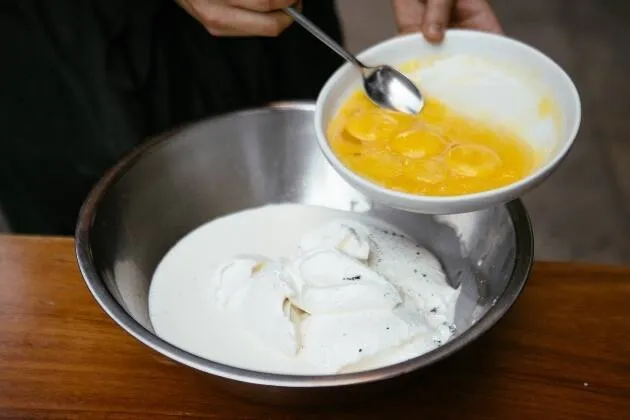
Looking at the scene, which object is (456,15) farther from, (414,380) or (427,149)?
(414,380)

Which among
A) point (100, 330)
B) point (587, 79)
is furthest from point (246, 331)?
point (587, 79)

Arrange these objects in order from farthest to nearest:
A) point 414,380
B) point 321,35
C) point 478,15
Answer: point 478,15
point 321,35
point 414,380

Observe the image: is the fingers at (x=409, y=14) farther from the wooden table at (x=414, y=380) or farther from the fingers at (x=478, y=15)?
the wooden table at (x=414, y=380)

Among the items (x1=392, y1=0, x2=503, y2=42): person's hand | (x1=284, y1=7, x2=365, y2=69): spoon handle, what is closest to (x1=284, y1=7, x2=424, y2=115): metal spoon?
(x1=284, y1=7, x2=365, y2=69): spoon handle

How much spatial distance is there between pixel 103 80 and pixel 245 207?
9.9 inches

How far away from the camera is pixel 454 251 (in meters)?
0.83

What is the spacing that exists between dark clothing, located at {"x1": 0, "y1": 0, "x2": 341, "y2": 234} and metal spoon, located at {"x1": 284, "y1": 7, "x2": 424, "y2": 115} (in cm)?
27

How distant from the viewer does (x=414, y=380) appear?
26.5 inches

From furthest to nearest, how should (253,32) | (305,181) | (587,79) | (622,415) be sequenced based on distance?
(587,79) → (305,181) → (253,32) → (622,415)

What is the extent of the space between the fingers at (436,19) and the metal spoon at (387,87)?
6 cm

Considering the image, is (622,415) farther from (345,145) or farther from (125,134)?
(125,134)

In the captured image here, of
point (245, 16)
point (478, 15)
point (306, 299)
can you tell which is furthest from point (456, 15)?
point (306, 299)

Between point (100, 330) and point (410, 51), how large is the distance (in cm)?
43

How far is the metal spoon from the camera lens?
787 mm
